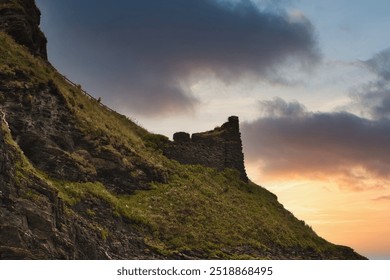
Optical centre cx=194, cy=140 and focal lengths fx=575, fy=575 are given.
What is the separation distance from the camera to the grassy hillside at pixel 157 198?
36719 mm

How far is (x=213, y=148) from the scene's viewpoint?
61031mm

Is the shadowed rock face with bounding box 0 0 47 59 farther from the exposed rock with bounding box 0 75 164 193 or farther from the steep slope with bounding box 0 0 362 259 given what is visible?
the exposed rock with bounding box 0 75 164 193

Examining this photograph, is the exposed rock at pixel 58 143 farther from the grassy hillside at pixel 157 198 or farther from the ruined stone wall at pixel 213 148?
the ruined stone wall at pixel 213 148

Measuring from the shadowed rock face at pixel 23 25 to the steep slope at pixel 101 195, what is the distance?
0.74 m

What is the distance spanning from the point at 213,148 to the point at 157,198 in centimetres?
1722

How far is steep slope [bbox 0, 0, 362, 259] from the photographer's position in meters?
25.7

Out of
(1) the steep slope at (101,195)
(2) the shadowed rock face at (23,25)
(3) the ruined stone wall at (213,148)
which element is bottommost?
(1) the steep slope at (101,195)

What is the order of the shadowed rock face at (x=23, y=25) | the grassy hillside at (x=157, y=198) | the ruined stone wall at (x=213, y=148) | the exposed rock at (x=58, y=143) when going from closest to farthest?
the grassy hillside at (x=157, y=198) < the exposed rock at (x=58, y=143) < the shadowed rock face at (x=23, y=25) < the ruined stone wall at (x=213, y=148)

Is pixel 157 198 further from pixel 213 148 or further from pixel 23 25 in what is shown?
pixel 23 25

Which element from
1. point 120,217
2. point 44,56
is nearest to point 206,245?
point 120,217

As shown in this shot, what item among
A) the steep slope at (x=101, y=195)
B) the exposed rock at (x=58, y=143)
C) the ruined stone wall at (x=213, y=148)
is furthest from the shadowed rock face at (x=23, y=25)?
the ruined stone wall at (x=213, y=148)
